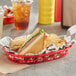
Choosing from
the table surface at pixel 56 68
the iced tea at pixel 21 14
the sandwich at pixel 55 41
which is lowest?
the table surface at pixel 56 68

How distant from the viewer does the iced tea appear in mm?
1555

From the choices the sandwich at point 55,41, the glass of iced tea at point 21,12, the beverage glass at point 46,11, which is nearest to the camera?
the sandwich at point 55,41

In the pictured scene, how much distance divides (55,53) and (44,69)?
0.09 m

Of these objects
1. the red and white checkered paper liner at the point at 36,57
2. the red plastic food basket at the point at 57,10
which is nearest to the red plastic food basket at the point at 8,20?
the red plastic food basket at the point at 57,10

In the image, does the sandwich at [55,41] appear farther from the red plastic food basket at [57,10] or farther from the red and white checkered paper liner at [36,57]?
the red plastic food basket at [57,10]

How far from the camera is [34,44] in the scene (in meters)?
1.10

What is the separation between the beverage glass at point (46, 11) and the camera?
5.47 ft

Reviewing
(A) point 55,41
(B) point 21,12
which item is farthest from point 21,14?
(A) point 55,41

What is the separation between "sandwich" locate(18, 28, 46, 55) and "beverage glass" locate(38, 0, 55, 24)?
579mm

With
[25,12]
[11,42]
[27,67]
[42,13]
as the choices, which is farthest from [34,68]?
[42,13]

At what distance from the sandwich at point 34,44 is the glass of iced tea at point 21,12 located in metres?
0.46

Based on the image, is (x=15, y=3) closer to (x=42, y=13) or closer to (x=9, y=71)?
(x=42, y=13)

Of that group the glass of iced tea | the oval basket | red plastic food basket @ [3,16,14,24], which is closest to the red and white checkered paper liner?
the oval basket

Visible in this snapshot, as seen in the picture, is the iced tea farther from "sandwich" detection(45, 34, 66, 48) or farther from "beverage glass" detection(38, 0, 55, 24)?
"sandwich" detection(45, 34, 66, 48)
